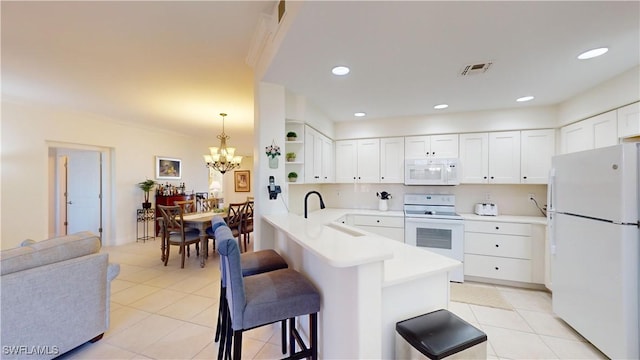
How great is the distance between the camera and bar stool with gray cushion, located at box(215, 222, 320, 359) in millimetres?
1346

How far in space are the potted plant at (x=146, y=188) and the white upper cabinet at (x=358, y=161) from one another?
4201 mm

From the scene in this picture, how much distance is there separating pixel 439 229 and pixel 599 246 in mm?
1692

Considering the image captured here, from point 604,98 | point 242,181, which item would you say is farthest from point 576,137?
point 242,181

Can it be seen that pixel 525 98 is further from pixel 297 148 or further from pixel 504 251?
pixel 297 148

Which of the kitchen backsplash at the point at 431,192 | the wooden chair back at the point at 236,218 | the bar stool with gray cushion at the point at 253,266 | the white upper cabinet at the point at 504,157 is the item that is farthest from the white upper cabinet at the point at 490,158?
the wooden chair back at the point at 236,218

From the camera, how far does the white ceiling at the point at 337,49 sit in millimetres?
1587

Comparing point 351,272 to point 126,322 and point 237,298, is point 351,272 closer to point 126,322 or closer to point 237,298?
point 237,298

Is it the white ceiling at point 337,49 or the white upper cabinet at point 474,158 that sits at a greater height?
the white ceiling at point 337,49

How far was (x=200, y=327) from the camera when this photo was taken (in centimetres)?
232

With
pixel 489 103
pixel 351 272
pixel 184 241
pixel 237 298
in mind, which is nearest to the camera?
pixel 351 272

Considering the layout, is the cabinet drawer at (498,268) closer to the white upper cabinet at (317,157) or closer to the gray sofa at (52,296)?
the white upper cabinet at (317,157)

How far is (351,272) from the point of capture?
1.19m

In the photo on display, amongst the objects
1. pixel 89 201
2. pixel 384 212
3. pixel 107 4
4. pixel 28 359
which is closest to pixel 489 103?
pixel 384 212

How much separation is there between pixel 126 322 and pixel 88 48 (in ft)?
8.46
